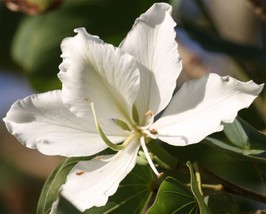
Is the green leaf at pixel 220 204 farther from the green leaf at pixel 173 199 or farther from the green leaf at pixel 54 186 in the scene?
the green leaf at pixel 54 186

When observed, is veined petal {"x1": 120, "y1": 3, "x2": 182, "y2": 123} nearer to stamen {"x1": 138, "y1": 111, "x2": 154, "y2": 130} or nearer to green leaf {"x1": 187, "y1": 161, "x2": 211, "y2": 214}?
stamen {"x1": 138, "y1": 111, "x2": 154, "y2": 130}

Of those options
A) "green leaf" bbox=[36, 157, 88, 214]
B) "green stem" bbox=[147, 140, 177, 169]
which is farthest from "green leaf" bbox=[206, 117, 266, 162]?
"green leaf" bbox=[36, 157, 88, 214]

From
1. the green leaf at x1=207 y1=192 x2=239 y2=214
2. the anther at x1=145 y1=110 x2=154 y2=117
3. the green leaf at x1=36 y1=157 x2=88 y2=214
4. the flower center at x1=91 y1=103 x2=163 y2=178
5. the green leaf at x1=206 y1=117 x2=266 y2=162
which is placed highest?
the anther at x1=145 y1=110 x2=154 y2=117

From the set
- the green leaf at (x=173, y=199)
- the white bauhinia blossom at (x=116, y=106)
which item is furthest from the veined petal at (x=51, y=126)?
the green leaf at (x=173, y=199)

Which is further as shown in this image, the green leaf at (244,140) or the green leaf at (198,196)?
the green leaf at (244,140)

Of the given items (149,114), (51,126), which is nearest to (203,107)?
(149,114)

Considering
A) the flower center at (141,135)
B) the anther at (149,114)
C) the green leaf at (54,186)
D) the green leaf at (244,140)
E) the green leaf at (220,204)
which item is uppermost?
the anther at (149,114)

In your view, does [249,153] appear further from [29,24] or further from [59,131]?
[29,24]

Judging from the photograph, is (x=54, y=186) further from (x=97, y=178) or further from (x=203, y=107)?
(x=203, y=107)
